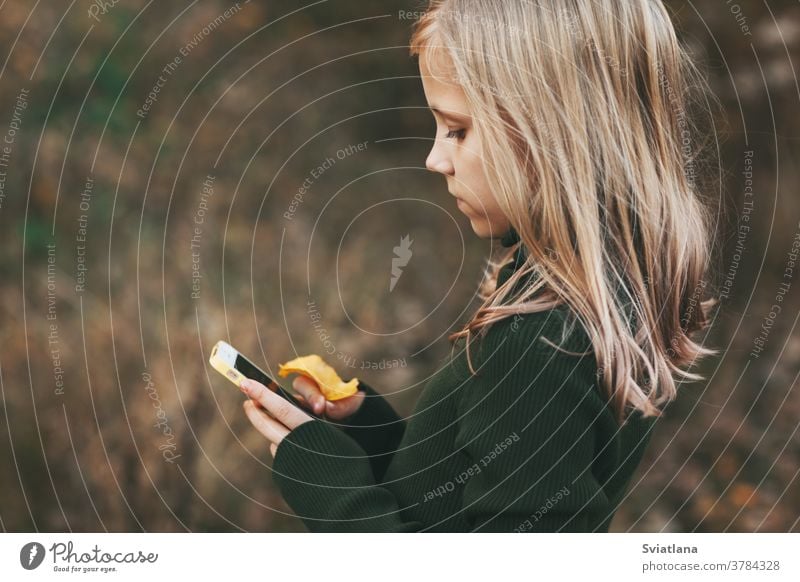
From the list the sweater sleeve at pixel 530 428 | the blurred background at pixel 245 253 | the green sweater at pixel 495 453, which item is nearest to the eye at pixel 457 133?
the green sweater at pixel 495 453

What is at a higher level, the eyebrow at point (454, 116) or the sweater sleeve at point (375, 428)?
the eyebrow at point (454, 116)

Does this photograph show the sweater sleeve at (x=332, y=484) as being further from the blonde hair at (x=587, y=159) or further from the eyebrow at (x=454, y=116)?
the eyebrow at (x=454, y=116)

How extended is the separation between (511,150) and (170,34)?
2.36m

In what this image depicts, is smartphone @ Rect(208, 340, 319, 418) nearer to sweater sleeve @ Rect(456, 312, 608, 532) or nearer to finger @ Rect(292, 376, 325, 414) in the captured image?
finger @ Rect(292, 376, 325, 414)

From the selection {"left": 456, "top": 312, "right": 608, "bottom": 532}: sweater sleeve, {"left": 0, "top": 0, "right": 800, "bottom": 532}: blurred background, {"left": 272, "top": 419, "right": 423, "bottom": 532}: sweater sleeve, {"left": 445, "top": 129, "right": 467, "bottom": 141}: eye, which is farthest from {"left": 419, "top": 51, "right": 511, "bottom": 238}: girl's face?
{"left": 0, "top": 0, "right": 800, "bottom": 532}: blurred background

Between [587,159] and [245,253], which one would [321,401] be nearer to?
[587,159]

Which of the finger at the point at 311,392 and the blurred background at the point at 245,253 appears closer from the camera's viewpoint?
the finger at the point at 311,392

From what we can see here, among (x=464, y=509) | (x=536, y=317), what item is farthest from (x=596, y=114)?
(x=464, y=509)

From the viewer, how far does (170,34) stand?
310 centimetres

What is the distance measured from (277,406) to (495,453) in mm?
310

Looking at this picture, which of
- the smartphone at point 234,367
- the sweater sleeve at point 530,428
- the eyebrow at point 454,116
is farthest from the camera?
the smartphone at point 234,367

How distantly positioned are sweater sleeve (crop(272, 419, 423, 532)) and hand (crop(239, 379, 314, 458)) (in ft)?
0.06

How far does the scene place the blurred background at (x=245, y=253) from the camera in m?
2.16
